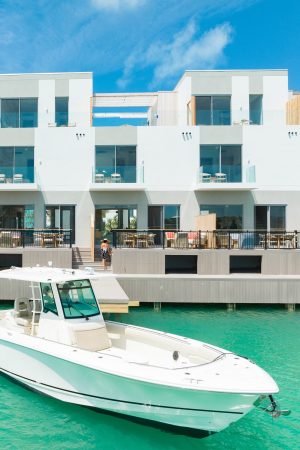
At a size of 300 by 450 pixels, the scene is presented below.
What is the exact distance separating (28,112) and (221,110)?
11221 millimetres

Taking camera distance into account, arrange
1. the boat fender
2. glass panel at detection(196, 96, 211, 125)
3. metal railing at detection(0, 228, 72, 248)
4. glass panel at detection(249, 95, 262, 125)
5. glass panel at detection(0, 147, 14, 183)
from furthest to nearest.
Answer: glass panel at detection(249, 95, 262, 125)
glass panel at detection(196, 96, 211, 125)
glass panel at detection(0, 147, 14, 183)
metal railing at detection(0, 228, 72, 248)
the boat fender

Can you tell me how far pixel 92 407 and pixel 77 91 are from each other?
20716 mm

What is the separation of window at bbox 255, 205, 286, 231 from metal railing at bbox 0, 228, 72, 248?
10045 mm

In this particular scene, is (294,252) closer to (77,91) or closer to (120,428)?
(120,428)

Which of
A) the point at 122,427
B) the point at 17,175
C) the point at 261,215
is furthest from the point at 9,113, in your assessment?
the point at 122,427

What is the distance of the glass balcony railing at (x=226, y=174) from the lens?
20.9 metres

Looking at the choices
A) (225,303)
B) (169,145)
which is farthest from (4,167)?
(225,303)

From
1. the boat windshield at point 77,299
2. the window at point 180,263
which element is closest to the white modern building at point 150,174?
the window at point 180,263

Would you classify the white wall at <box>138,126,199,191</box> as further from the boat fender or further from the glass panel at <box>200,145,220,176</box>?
the boat fender

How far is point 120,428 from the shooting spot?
267 inches

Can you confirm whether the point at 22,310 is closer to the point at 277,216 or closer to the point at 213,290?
the point at 213,290

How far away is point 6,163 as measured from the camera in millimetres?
21297

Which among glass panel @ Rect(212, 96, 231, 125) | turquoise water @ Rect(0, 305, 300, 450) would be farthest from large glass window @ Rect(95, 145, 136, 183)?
turquoise water @ Rect(0, 305, 300, 450)

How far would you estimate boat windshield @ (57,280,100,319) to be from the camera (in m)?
8.45
